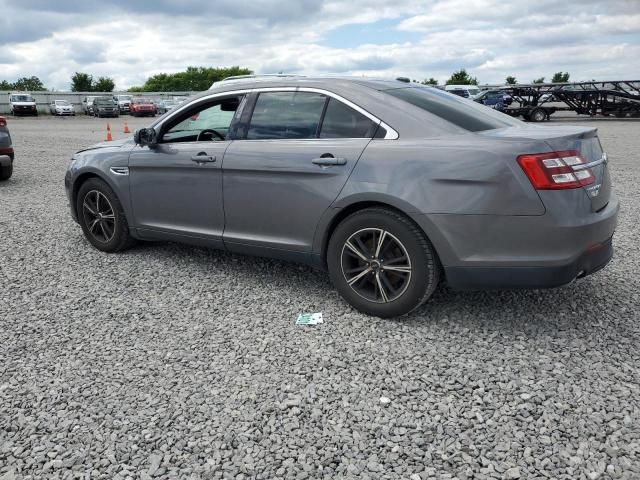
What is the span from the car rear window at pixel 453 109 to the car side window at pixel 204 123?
1.34 meters

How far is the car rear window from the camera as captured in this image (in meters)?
3.98

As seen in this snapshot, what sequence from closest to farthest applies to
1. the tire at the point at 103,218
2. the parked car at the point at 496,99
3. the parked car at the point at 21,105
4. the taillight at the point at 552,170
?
the taillight at the point at 552,170 → the tire at the point at 103,218 → the parked car at the point at 496,99 → the parked car at the point at 21,105

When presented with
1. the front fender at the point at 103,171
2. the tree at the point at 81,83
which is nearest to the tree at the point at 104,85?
the tree at the point at 81,83

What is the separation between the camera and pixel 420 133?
149 inches

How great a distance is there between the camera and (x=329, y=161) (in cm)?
399

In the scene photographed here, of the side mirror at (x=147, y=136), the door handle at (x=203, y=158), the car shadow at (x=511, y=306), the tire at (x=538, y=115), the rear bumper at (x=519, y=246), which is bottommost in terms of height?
the tire at (x=538, y=115)

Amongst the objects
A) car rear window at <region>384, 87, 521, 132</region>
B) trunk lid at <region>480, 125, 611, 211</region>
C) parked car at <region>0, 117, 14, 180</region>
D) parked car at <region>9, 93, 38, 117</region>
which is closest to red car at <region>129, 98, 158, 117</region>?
parked car at <region>9, 93, 38, 117</region>

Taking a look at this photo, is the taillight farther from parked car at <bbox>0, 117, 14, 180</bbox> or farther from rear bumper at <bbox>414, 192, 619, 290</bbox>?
parked car at <bbox>0, 117, 14, 180</bbox>

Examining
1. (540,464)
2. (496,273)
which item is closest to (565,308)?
(496,273)

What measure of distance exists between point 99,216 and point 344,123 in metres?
2.83

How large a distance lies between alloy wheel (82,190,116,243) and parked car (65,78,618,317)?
0.55 meters

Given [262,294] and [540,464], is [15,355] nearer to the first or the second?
[262,294]

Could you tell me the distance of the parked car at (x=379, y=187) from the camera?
3.46 meters

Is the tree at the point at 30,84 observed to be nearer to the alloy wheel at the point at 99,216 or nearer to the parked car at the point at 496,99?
the parked car at the point at 496,99
